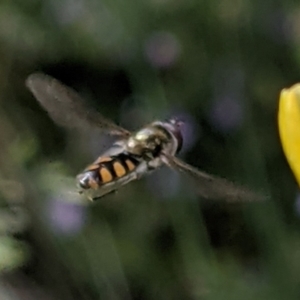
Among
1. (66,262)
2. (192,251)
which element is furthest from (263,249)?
(66,262)

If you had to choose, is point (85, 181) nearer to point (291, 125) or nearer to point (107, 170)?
point (107, 170)

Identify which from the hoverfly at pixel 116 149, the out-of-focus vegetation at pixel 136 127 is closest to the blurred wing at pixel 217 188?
the hoverfly at pixel 116 149

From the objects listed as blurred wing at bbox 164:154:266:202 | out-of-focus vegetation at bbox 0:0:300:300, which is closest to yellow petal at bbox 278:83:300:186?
blurred wing at bbox 164:154:266:202

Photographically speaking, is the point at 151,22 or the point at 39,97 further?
the point at 151,22

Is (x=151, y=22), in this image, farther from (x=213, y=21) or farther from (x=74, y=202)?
(x=74, y=202)

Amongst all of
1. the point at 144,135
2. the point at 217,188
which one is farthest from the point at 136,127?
the point at 217,188

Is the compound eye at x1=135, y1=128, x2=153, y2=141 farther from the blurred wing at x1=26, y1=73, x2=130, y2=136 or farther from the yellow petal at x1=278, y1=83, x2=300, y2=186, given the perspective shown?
the yellow petal at x1=278, y1=83, x2=300, y2=186

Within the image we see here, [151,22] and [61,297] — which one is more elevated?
[151,22]
